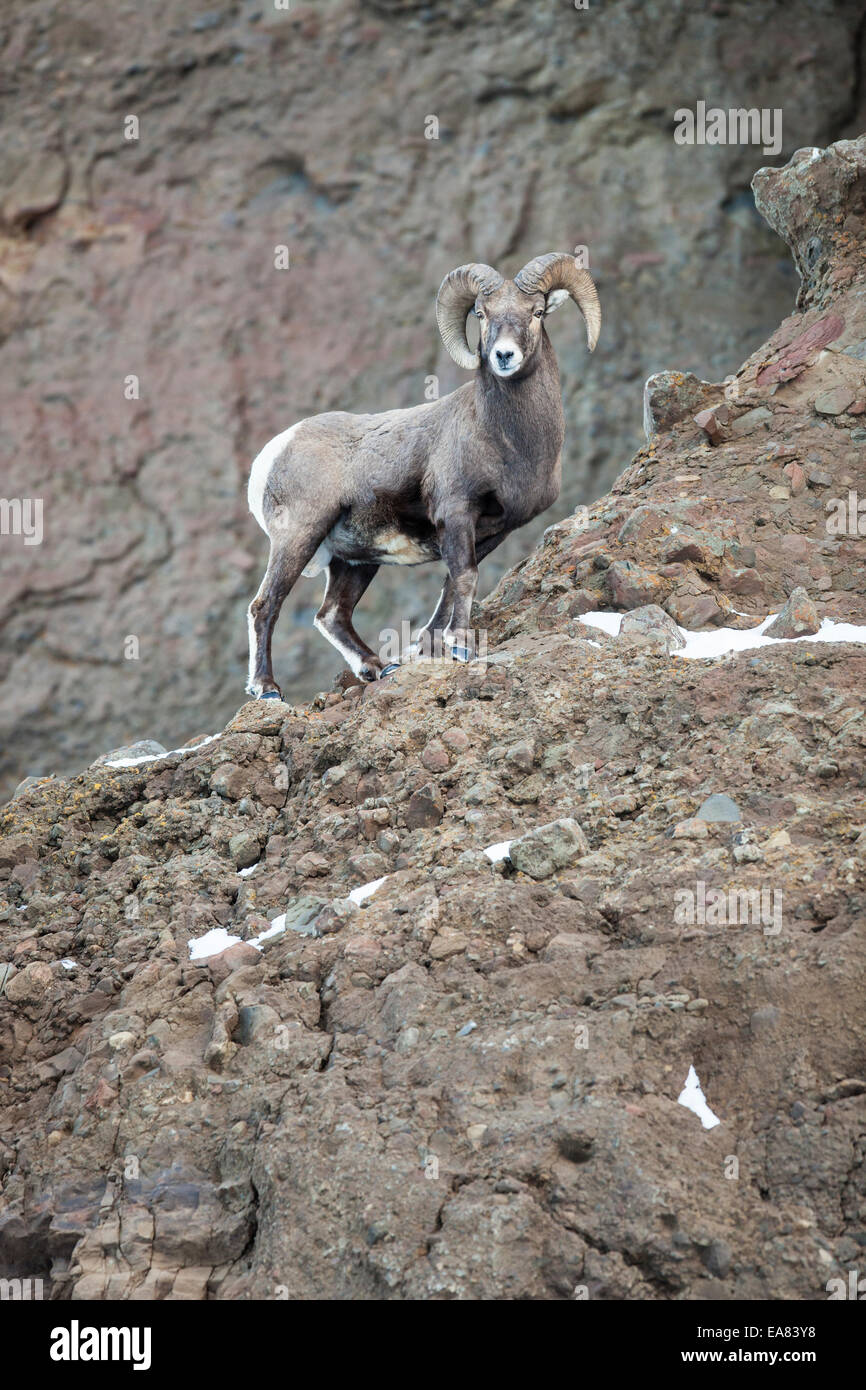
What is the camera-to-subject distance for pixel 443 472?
7.48 meters

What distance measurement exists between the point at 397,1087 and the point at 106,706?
527 inches

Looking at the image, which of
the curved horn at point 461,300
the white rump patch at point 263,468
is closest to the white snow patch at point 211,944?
the white rump patch at point 263,468

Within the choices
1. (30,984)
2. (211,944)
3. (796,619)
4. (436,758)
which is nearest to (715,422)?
(796,619)

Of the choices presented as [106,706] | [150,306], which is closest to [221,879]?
[106,706]

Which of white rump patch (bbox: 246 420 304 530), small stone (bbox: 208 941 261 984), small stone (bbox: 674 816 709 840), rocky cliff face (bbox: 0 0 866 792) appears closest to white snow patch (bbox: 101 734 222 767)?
white rump patch (bbox: 246 420 304 530)

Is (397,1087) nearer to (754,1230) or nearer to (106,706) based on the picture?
(754,1230)

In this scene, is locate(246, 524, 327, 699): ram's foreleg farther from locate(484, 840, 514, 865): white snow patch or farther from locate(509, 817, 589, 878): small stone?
locate(509, 817, 589, 878): small stone

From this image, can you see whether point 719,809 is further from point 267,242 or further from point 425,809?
point 267,242

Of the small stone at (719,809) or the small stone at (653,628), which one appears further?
the small stone at (653,628)

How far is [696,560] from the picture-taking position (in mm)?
7059

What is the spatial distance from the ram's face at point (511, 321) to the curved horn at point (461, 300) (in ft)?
0.21

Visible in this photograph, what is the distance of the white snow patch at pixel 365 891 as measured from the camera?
220 inches

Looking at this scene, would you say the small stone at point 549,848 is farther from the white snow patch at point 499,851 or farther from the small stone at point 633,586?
the small stone at point 633,586

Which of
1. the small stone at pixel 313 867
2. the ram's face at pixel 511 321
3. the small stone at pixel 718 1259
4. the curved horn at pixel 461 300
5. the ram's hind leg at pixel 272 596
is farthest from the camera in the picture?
the ram's hind leg at pixel 272 596
